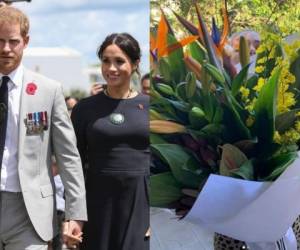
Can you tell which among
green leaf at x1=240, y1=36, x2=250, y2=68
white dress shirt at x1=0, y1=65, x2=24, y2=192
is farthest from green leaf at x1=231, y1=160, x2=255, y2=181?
white dress shirt at x1=0, y1=65, x2=24, y2=192

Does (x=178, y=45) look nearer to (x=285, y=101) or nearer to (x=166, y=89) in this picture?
(x=166, y=89)

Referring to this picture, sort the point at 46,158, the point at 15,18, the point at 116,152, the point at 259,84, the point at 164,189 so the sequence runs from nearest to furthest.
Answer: the point at 259,84 < the point at 164,189 < the point at 15,18 < the point at 46,158 < the point at 116,152

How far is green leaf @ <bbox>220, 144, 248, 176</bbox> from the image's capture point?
209 centimetres

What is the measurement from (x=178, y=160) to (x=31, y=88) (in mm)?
754

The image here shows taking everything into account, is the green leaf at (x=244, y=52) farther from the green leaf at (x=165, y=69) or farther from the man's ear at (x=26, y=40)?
the man's ear at (x=26, y=40)

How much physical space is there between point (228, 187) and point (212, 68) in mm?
385

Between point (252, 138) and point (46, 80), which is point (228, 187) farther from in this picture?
point (46, 80)

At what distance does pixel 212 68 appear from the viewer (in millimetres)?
2068

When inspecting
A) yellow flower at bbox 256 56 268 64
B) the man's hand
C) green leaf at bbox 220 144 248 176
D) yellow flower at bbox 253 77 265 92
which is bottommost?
the man's hand

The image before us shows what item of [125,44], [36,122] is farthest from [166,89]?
[125,44]

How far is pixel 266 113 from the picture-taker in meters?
2.06

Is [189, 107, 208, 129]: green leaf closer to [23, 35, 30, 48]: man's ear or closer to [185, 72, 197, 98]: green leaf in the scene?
[185, 72, 197, 98]: green leaf

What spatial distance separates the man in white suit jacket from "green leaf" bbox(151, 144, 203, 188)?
0.58 m

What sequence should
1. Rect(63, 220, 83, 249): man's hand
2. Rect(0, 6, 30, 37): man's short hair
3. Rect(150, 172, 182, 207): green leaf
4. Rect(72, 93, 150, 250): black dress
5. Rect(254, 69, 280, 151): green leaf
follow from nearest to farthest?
Rect(254, 69, 280, 151): green leaf
Rect(150, 172, 182, 207): green leaf
Rect(0, 6, 30, 37): man's short hair
Rect(63, 220, 83, 249): man's hand
Rect(72, 93, 150, 250): black dress
